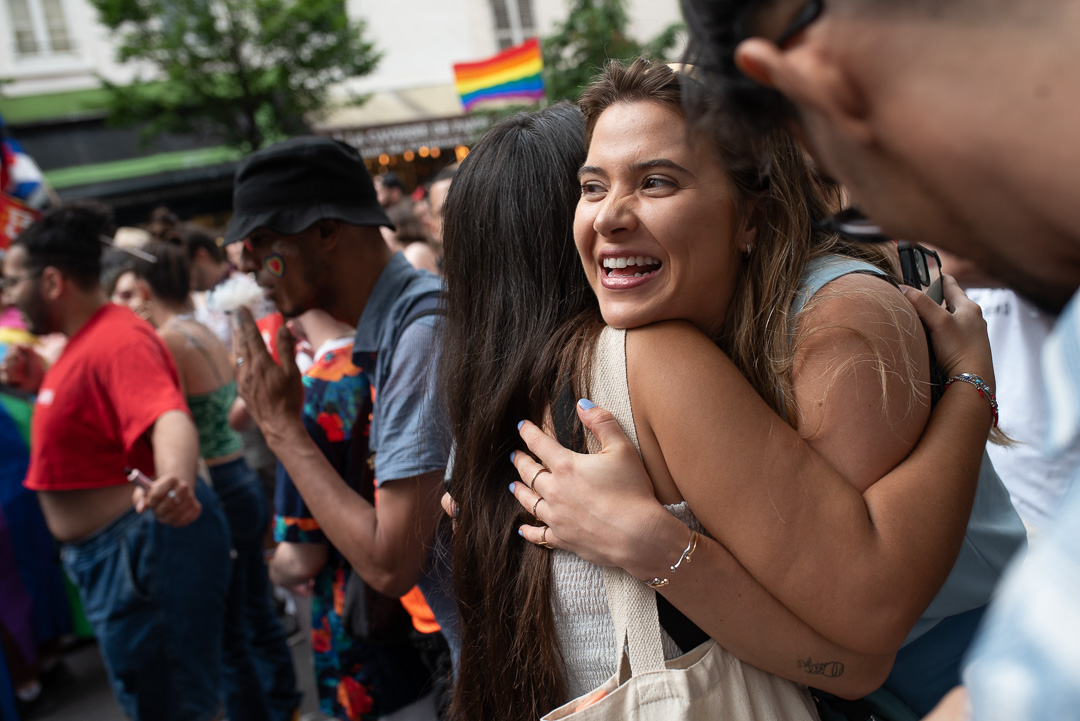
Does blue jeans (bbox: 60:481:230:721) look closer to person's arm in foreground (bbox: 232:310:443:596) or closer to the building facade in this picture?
person's arm in foreground (bbox: 232:310:443:596)

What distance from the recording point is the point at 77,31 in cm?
1576

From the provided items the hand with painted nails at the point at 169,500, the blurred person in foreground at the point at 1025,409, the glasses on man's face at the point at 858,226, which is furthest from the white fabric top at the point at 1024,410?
the hand with painted nails at the point at 169,500

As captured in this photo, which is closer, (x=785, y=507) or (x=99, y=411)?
(x=785, y=507)

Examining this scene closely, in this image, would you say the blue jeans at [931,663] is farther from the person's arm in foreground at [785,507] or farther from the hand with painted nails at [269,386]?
the hand with painted nails at [269,386]

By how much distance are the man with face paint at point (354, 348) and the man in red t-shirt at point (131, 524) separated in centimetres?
107

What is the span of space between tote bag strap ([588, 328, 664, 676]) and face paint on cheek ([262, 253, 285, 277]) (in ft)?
4.47

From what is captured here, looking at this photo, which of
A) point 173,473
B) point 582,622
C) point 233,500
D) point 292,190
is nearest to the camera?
point 582,622

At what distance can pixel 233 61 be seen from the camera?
580 inches

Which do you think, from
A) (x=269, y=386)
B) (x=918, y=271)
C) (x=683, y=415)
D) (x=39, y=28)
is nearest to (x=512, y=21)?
(x=39, y=28)

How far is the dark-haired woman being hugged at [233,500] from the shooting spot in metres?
3.72

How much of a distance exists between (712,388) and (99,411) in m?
2.90

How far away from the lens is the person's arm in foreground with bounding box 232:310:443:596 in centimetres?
198

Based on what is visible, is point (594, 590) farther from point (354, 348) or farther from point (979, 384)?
point (354, 348)

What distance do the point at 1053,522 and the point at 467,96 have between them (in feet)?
27.9
